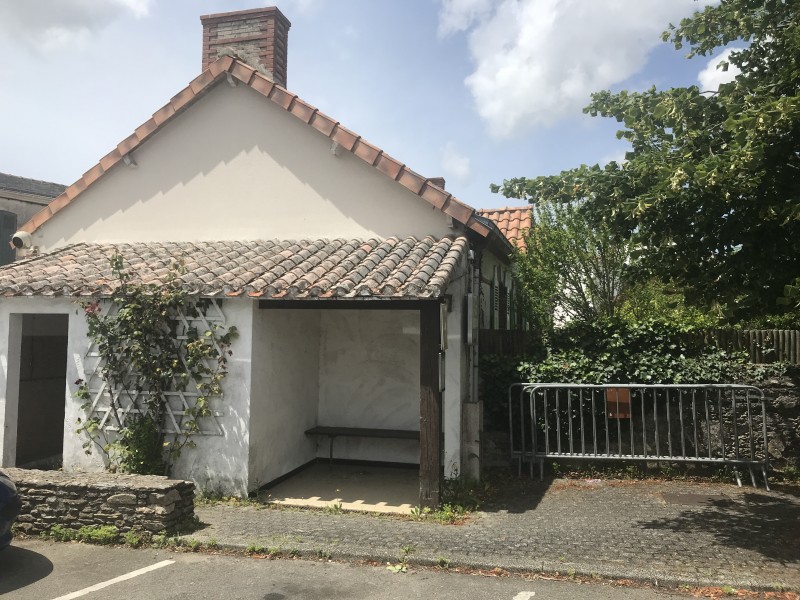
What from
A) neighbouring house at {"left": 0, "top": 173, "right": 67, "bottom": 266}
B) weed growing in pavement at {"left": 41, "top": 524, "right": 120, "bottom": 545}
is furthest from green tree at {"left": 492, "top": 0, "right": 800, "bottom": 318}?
neighbouring house at {"left": 0, "top": 173, "right": 67, "bottom": 266}

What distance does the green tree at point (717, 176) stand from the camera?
5672mm

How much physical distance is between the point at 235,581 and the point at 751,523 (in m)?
5.67

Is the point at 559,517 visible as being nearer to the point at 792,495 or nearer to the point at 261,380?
the point at 792,495

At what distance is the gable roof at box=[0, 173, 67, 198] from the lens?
18394 mm

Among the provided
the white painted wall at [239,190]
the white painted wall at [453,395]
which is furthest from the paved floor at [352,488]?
the white painted wall at [239,190]

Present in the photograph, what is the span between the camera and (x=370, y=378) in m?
10.4

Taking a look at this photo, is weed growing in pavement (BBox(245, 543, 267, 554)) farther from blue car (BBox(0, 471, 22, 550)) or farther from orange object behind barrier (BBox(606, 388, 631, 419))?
orange object behind barrier (BBox(606, 388, 631, 419))

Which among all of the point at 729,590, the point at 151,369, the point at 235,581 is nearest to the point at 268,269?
the point at 151,369

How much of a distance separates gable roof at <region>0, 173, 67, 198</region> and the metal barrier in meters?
16.6

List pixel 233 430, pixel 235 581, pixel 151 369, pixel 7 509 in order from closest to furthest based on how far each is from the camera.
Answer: pixel 235 581, pixel 7 509, pixel 233 430, pixel 151 369

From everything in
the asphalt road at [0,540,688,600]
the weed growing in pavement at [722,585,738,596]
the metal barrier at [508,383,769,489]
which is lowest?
the asphalt road at [0,540,688,600]

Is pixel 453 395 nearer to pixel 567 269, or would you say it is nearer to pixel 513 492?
pixel 513 492

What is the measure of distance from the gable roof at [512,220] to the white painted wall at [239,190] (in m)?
5.70

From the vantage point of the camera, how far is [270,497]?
830 centimetres
